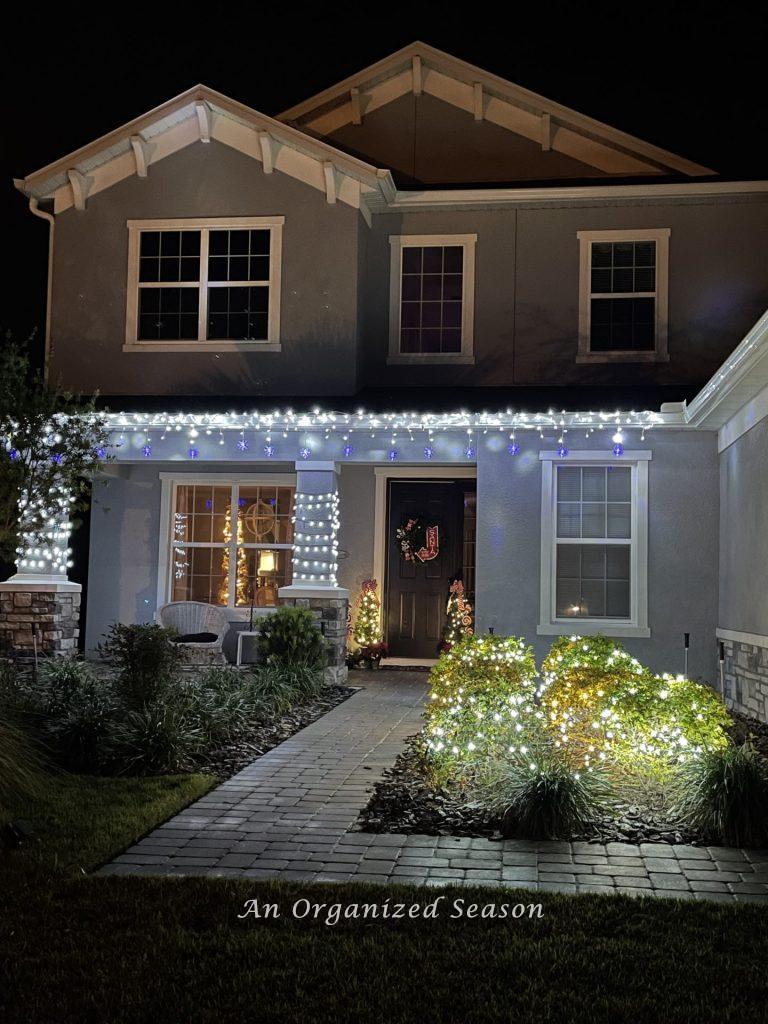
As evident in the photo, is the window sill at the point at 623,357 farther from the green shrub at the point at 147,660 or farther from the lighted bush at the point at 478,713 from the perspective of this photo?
the green shrub at the point at 147,660

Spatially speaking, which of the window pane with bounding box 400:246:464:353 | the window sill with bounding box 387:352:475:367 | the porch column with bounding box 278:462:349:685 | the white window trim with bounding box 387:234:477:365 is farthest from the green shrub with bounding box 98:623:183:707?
the window pane with bounding box 400:246:464:353

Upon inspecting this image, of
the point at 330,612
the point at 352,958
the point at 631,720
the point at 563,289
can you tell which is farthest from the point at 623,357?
the point at 352,958

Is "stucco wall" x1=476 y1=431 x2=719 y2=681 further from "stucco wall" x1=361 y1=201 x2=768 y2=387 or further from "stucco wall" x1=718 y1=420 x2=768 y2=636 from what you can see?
"stucco wall" x1=361 y1=201 x2=768 y2=387

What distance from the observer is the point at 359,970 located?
3887 mm

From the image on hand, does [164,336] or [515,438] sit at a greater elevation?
[164,336]

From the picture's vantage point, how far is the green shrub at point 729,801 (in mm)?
5645

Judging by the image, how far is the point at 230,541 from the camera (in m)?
14.6

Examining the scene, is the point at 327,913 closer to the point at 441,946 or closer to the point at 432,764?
the point at 441,946

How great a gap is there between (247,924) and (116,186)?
11810 millimetres

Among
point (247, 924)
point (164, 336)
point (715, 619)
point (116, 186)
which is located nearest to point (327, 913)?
point (247, 924)

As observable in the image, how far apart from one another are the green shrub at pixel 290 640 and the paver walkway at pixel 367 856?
184 inches

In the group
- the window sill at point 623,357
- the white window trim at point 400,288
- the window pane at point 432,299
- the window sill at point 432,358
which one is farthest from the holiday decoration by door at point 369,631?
the window sill at point 623,357

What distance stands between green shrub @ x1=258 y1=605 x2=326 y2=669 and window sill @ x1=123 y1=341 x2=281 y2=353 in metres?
3.62

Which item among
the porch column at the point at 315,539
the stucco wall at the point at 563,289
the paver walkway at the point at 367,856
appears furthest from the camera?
the stucco wall at the point at 563,289
